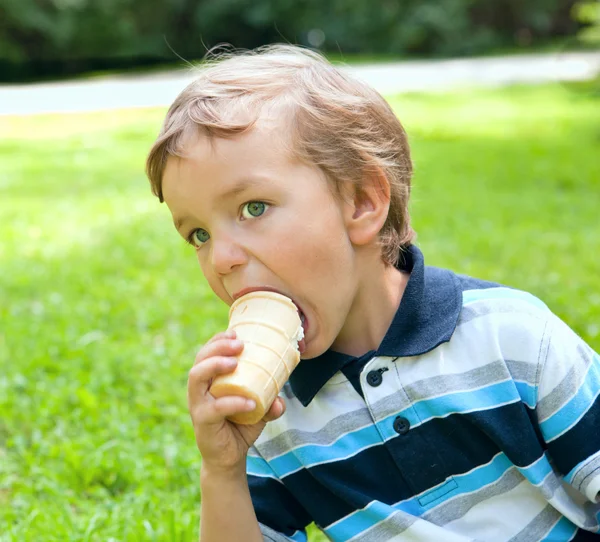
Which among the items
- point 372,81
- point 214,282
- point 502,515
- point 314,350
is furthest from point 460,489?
point 372,81

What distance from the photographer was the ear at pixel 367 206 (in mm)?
1969

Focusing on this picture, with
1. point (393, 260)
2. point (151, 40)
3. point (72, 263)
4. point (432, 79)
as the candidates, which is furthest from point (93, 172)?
point (151, 40)

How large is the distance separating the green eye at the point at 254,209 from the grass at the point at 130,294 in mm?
1056

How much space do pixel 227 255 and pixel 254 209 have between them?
0.37 feet

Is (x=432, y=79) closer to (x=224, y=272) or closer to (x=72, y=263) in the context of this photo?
(x=72, y=263)

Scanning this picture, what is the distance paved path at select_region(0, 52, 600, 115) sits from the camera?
51.6 feet

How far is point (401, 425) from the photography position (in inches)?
76.5

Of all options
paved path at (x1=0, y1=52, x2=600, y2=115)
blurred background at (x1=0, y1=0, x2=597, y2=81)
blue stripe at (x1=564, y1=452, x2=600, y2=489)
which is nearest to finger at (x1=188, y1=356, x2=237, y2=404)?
blue stripe at (x1=564, y1=452, x2=600, y2=489)

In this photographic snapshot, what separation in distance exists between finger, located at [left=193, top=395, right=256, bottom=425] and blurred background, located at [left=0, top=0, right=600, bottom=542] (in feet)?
2.75

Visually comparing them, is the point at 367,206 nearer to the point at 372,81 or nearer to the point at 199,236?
the point at 199,236

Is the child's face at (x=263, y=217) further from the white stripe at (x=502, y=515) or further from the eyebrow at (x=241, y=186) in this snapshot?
the white stripe at (x=502, y=515)

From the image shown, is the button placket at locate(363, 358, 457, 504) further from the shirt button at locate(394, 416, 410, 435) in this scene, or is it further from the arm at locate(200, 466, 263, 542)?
the arm at locate(200, 466, 263, 542)

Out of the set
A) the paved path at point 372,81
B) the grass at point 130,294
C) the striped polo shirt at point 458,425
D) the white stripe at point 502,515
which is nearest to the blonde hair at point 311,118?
the striped polo shirt at point 458,425

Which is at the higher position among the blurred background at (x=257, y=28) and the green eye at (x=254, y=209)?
the green eye at (x=254, y=209)
